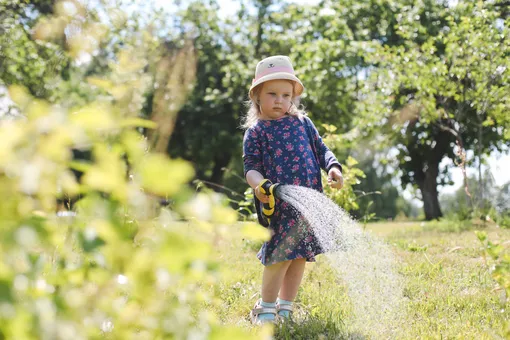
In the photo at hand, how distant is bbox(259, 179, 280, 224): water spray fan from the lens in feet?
8.41

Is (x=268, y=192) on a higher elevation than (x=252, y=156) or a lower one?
lower

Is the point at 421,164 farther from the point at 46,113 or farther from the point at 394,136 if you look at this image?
the point at 46,113

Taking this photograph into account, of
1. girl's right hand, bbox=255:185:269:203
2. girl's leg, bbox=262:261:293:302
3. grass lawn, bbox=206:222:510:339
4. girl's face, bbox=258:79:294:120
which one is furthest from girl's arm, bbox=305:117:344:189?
grass lawn, bbox=206:222:510:339

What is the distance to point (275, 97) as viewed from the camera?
9.80 ft

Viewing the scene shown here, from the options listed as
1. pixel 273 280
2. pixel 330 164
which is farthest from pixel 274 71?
pixel 273 280

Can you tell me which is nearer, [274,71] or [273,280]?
[273,280]

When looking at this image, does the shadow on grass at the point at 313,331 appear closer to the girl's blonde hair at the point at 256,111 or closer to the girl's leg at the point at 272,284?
the girl's leg at the point at 272,284

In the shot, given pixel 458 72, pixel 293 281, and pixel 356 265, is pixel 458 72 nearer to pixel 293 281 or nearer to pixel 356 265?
pixel 356 265

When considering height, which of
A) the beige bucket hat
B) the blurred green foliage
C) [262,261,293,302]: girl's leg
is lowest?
[262,261,293,302]: girl's leg

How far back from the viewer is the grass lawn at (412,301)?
7.77ft

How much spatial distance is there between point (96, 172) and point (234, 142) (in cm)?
1874

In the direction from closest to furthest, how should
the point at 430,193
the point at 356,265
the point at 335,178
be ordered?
the point at 335,178
the point at 356,265
the point at 430,193

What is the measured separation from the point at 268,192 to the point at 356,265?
1.27m

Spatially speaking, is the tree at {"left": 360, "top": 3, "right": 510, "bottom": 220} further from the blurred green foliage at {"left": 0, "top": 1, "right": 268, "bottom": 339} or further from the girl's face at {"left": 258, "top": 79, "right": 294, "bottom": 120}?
the blurred green foliage at {"left": 0, "top": 1, "right": 268, "bottom": 339}
